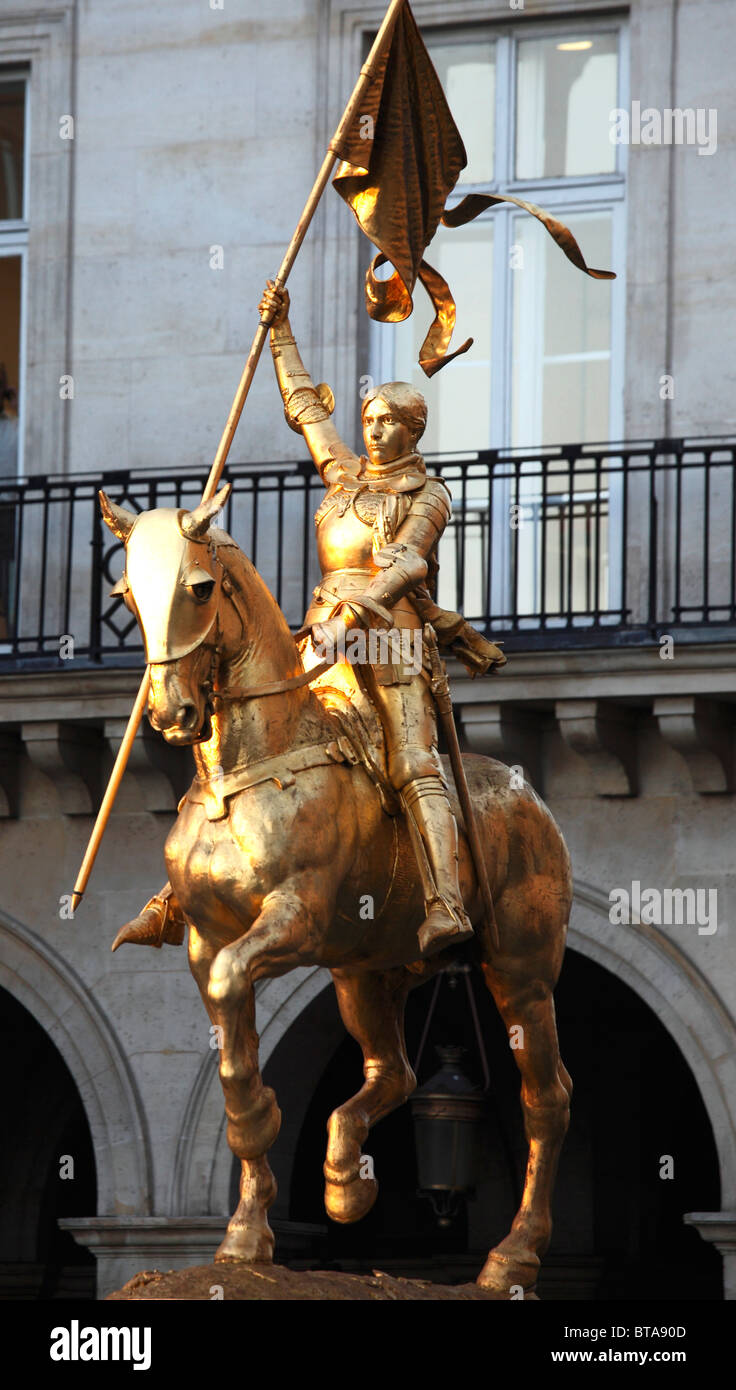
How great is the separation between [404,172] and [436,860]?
2.03 m

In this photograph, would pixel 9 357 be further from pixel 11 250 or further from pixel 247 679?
pixel 247 679

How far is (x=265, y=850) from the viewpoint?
759 cm

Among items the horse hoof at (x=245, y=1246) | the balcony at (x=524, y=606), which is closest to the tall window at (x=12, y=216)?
the balcony at (x=524, y=606)

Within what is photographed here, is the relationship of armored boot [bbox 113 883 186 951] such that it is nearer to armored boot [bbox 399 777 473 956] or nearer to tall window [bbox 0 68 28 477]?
armored boot [bbox 399 777 473 956]

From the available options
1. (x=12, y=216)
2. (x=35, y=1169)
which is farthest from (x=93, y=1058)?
(x=12, y=216)

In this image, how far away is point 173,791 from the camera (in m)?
13.2

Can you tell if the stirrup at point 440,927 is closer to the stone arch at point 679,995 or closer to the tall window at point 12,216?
the stone arch at point 679,995

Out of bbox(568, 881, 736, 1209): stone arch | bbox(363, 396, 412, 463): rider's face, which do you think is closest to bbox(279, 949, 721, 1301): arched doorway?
bbox(568, 881, 736, 1209): stone arch

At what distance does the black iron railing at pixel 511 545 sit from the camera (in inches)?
503

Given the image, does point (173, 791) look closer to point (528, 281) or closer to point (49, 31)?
point (528, 281)

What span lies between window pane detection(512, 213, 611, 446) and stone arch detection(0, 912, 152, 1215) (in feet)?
10.1

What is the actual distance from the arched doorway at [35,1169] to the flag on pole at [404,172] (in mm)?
7213

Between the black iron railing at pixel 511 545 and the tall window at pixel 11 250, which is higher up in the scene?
the tall window at pixel 11 250

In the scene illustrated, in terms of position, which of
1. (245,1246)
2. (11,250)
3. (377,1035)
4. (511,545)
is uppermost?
(11,250)
